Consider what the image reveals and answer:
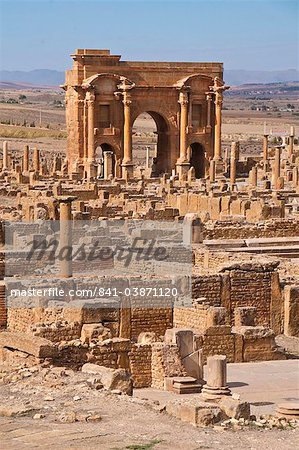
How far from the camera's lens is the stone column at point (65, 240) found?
2155 cm

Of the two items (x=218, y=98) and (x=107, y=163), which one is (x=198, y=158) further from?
(x=107, y=163)

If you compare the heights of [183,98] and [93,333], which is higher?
[183,98]

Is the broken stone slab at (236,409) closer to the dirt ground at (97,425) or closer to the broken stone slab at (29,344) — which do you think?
the dirt ground at (97,425)

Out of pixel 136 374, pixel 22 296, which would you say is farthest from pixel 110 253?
pixel 136 374

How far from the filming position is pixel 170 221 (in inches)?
1249

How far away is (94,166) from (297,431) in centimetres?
4650

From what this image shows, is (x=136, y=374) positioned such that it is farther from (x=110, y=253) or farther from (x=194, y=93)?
(x=194, y=93)

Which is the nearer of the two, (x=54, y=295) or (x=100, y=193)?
(x=54, y=295)

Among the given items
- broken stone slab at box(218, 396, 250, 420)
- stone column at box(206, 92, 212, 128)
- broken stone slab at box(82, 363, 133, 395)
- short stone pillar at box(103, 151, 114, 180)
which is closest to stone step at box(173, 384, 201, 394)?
broken stone slab at box(82, 363, 133, 395)

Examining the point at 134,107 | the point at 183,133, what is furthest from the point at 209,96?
the point at 134,107

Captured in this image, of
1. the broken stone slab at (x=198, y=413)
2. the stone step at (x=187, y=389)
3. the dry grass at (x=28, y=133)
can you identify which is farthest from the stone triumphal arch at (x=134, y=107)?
the broken stone slab at (x=198, y=413)

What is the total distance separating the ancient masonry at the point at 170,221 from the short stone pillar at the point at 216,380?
0.01 m

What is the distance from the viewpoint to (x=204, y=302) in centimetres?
1995

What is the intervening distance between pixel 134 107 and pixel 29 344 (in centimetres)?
4608
